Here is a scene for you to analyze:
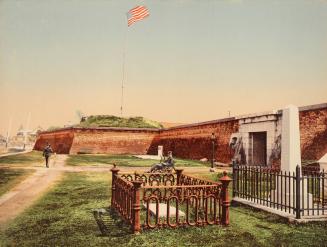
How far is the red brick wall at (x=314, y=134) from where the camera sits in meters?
14.4

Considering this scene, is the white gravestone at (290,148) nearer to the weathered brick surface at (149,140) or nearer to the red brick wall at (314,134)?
the red brick wall at (314,134)

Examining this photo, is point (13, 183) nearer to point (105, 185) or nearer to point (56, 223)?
point (105, 185)

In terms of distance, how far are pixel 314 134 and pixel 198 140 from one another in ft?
45.2

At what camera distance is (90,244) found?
538 cm

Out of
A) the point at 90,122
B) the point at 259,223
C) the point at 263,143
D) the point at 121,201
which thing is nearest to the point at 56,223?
the point at 121,201

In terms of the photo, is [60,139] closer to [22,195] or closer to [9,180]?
[9,180]

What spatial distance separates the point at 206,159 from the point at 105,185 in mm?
14742

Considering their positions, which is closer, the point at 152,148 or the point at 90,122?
the point at 152,148

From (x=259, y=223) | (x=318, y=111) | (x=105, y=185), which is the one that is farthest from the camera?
(x=318, y=111)

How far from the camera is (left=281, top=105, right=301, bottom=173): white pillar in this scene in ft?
26.5

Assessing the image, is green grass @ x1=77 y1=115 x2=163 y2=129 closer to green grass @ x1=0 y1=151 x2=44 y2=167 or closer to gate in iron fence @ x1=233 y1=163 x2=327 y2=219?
green grass @ x1=0 y1=151 x2=44 y2=167

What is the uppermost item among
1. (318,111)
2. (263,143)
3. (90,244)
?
(318,111)

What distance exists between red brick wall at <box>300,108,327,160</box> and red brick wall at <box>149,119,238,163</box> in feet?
20.5

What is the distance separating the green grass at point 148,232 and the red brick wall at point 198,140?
578 inches
